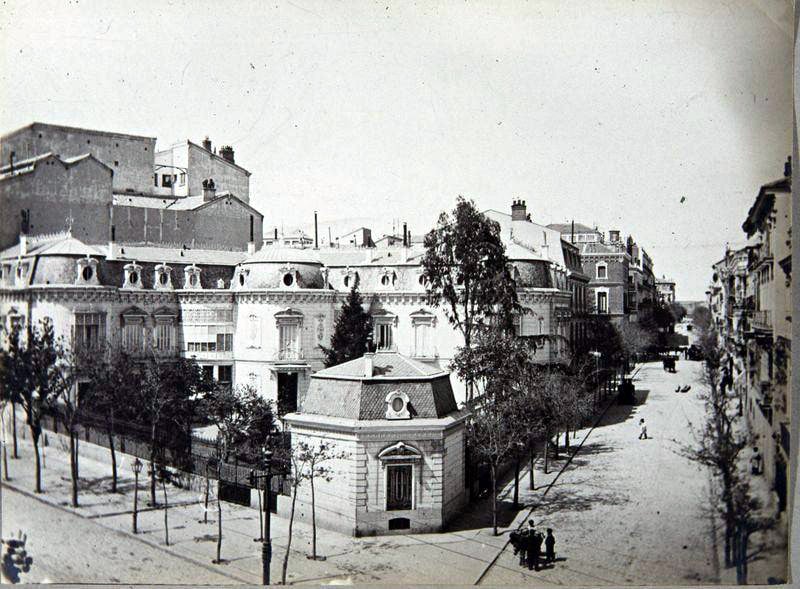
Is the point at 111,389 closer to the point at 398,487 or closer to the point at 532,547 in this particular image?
the point at 398,487

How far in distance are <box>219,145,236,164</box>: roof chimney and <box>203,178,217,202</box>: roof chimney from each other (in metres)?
0.34

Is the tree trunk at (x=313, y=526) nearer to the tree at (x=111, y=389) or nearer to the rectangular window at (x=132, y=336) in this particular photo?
the tree at (x=111, y=389)

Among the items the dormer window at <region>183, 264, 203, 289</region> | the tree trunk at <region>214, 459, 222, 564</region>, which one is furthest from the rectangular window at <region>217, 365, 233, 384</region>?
the dormer window at <region>183, 264, 203, 289</region>

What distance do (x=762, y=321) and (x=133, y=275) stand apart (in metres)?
7.86

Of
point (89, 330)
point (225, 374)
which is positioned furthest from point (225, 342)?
point (89, 330)

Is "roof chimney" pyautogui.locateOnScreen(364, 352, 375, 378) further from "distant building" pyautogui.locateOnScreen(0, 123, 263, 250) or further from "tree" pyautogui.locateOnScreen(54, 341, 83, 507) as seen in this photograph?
"tree" pyautogui.locateOnScreen(54, 341, 83, 507)

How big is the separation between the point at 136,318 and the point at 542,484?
6.00 m

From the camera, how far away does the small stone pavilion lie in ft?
24.8

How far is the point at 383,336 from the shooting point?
880cm

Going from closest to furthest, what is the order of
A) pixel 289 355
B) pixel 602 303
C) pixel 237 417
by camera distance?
pixel 237 417, pixel 289 355, pixel 602 303

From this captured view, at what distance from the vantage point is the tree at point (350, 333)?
8.53 metres

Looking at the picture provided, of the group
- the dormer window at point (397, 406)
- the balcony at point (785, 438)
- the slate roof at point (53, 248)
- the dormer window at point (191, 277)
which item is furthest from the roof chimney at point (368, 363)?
the balcony at point (785, 438)

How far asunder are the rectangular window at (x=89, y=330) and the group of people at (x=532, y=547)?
547 cm

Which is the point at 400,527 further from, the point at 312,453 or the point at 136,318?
the point at 136,318
